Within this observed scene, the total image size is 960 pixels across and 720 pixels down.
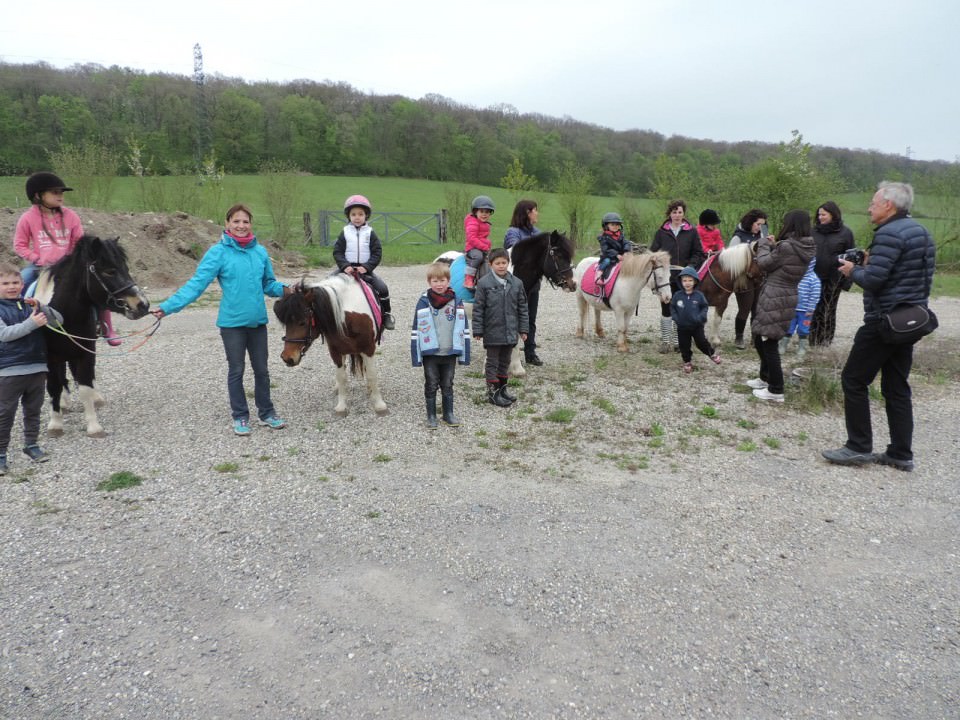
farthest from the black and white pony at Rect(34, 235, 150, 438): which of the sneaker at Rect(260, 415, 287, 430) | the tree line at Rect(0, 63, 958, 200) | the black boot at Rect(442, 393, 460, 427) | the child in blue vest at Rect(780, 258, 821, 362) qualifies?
the tree line at Rect(0, 63, 958, 200)

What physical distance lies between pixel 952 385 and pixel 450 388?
6.43m

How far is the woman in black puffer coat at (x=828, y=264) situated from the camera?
740 cm

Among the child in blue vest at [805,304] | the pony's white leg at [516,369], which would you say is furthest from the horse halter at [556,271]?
the child in blue vest at [805,304]

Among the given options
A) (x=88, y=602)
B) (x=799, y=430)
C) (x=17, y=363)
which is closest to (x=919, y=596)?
(x=799, y=430)

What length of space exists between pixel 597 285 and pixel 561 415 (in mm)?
3393

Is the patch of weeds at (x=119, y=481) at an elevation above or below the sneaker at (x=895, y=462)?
below

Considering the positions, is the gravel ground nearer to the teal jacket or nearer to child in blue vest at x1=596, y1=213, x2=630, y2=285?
the teal jacket

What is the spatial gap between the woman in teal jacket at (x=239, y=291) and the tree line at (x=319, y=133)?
93.5 ft

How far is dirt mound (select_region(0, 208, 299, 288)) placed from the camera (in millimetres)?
14586

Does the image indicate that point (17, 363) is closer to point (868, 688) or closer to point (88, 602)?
point (88, 602)

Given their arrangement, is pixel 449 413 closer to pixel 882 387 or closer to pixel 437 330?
pixel 437 330

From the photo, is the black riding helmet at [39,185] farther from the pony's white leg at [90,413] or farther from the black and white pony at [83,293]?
the pony's white leg at [90,413]

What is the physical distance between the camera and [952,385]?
712 cm

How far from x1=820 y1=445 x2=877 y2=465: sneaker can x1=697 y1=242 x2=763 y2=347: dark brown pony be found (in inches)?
147
